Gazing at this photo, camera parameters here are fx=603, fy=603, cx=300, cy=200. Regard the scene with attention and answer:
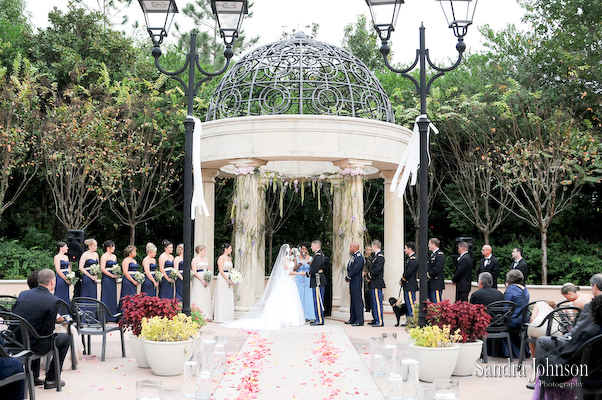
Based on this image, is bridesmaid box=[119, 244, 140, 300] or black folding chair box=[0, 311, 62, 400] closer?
black folding chair box=[0, 311, 62, 400]

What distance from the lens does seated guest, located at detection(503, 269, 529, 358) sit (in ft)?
30.9

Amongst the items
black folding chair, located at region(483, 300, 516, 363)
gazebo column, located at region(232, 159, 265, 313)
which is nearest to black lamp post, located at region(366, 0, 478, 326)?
black folding chair, located at region(483, 300, 516, 363)

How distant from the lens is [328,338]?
11383 mm

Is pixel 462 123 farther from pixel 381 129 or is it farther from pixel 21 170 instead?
pixel 21 170

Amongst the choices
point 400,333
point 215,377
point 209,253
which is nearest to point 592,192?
point 400,333

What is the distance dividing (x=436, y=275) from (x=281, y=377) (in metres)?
5.78

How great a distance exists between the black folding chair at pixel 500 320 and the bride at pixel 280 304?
A: 5017mm

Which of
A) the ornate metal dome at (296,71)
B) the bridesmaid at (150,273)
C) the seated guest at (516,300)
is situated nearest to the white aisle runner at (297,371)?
the seated guest at (516,300)

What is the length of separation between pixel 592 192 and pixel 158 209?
15635 mm

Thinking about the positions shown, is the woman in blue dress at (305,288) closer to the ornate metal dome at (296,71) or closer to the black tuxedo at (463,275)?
the black tuxedo at (463,275)

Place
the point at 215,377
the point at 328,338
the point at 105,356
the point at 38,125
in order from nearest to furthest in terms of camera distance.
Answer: the point at 215,377 < the point at 105,356 < the point at 328,338 < the point at 38,125

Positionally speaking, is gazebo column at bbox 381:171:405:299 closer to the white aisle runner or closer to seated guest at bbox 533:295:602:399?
the white aisle runner

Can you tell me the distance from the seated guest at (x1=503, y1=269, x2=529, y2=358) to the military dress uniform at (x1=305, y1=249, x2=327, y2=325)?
4.76 meters

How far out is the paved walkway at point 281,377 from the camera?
702cm
